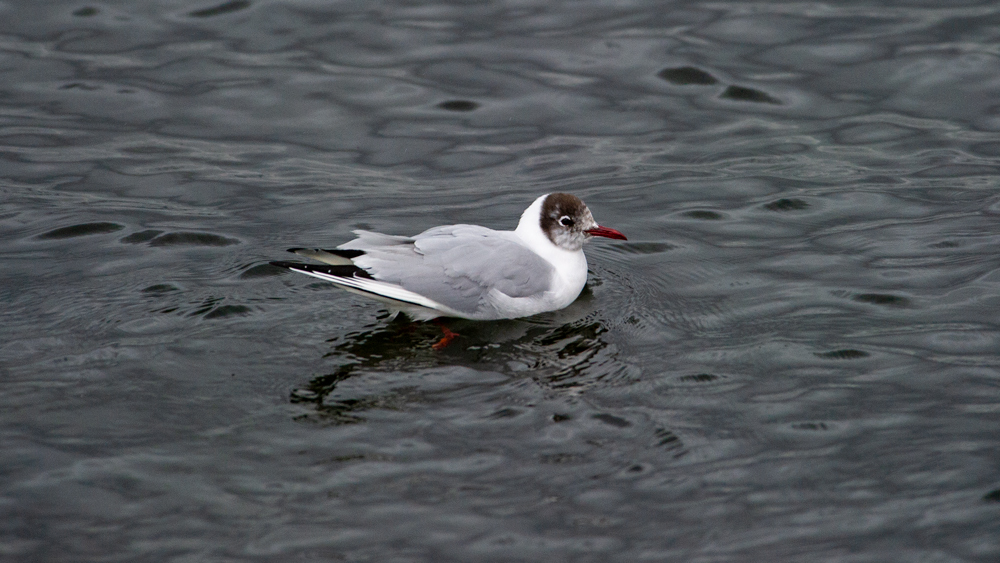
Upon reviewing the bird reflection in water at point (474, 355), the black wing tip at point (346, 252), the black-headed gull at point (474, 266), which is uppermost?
the black wing tip at point (346, 252)

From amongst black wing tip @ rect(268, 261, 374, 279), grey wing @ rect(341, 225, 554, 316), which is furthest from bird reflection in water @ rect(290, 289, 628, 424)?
black wing tip @ rect(268, 261, 374, 279)

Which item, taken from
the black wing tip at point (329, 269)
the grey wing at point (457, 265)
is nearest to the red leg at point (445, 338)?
the grey wing at point (457, 265)

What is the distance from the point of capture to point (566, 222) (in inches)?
Result: 324

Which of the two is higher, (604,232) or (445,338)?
(604,232)

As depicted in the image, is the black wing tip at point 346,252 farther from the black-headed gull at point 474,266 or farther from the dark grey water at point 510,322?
the dark grey water at point 510,322

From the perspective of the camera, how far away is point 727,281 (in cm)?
849

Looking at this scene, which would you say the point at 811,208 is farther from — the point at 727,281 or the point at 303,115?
the point at 303,115

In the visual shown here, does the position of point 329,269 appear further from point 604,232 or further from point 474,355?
point 604,232

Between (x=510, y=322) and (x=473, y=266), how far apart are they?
51cm

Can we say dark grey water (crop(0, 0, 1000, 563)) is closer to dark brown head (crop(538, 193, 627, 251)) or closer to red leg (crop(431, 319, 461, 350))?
red leg (crop(431, 319, 461, 350))

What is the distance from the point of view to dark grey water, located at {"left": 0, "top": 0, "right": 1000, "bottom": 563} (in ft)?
18.7

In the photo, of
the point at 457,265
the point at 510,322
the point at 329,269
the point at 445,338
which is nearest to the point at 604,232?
the point at 510,322

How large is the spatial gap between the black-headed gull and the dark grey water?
225mm

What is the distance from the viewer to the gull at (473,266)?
7.48 meters
